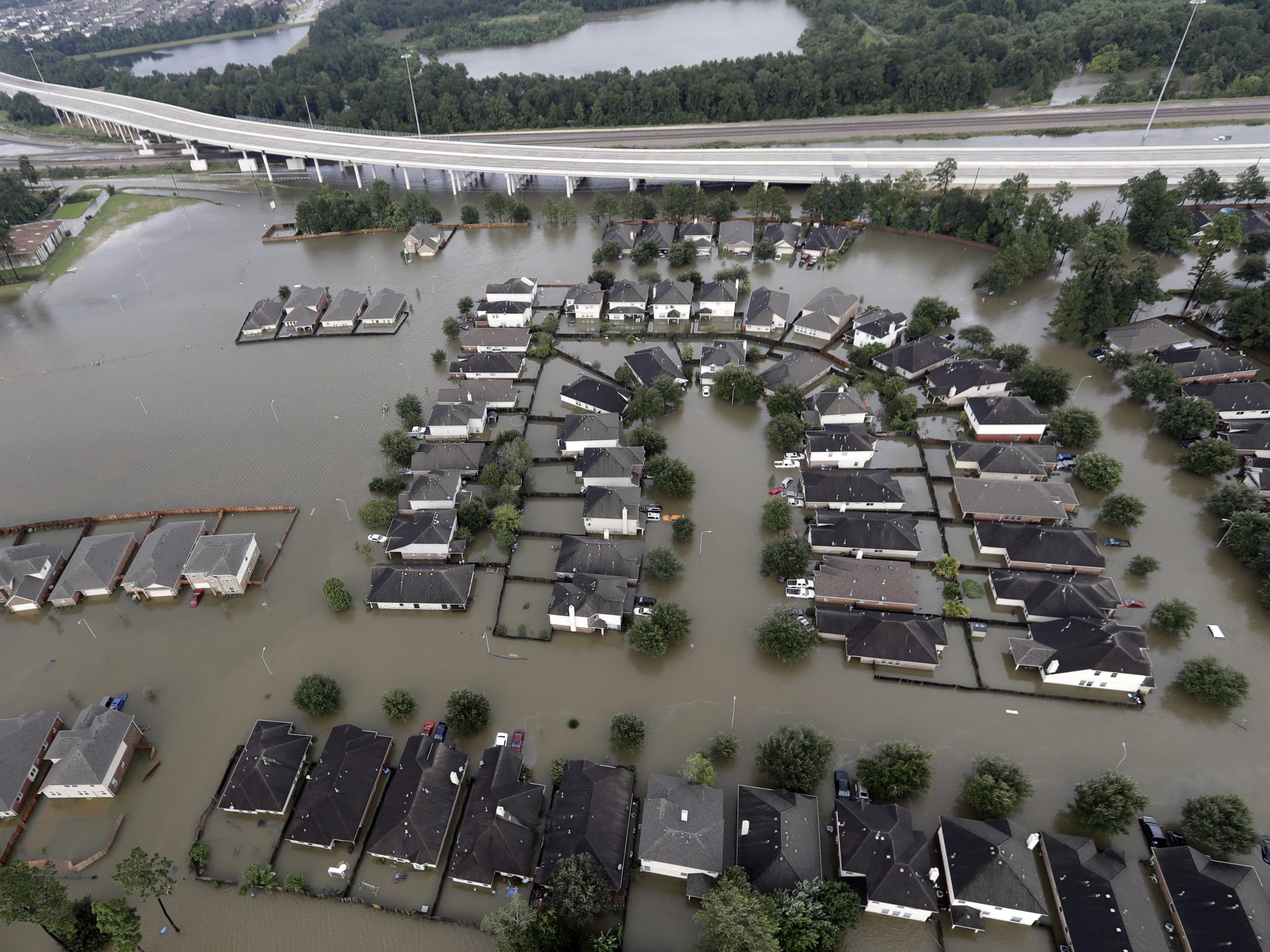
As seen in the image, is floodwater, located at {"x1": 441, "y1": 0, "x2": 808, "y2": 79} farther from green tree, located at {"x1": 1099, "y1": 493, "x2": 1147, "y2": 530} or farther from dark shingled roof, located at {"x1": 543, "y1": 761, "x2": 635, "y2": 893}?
dark shingled roof, located at {"x1": 543, "y1": 761, "x2": 635, "y2": 893}

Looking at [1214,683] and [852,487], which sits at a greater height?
[852,487]

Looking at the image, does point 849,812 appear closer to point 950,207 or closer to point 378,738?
point 378,738

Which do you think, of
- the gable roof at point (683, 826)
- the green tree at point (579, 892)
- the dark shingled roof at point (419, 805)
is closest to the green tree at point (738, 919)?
the gable roof at point (683, 826)

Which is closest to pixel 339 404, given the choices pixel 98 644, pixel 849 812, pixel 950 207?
pixel 98 644

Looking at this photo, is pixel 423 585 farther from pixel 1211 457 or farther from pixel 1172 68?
pixel 1172 68

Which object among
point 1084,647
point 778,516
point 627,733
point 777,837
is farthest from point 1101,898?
point 778,516

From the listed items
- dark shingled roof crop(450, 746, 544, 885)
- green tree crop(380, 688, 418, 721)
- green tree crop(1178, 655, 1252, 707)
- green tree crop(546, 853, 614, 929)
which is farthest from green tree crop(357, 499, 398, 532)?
green tree crop(1178, 655, 1252, 707)
